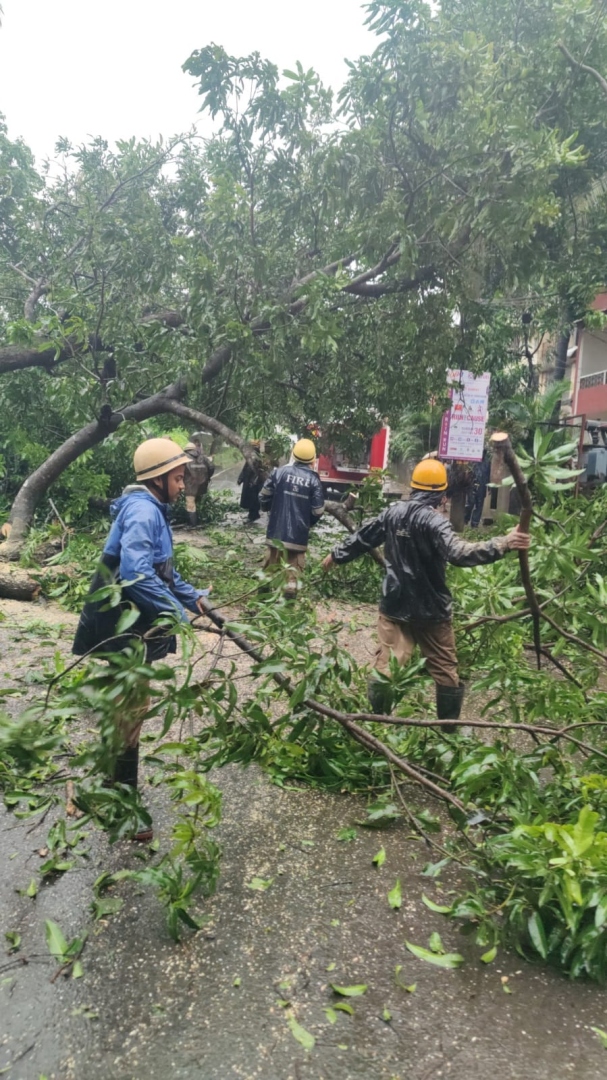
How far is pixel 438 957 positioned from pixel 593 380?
21387mm

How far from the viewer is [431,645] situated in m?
4.29

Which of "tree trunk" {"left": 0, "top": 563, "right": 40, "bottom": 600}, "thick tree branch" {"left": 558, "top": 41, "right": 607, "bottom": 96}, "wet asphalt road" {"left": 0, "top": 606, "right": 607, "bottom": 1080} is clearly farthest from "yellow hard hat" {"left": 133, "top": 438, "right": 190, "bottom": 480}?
"thick tree branch" {"left": 558, "top": 41, "right": 607, "bottom": 96}

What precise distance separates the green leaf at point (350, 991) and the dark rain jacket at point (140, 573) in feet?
4.80

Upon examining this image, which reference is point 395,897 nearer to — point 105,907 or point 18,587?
point 105,907

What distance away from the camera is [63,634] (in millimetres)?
6480

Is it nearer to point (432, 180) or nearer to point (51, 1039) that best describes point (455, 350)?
point (432, 180)

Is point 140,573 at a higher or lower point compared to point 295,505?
lower

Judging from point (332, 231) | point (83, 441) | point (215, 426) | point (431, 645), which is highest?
point (332, 231)

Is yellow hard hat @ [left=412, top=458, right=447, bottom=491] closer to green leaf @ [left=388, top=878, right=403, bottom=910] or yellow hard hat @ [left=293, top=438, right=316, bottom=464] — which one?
green leaf @ [left=388, top=878, right=403, bottom=910]

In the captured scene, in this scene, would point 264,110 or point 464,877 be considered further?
point 264,110

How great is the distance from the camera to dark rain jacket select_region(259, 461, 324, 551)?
24.5 feet

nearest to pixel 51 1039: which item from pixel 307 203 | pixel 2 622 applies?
pixel 2 622

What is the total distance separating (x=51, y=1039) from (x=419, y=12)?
8.18m

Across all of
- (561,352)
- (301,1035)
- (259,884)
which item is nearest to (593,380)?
(561,352)
